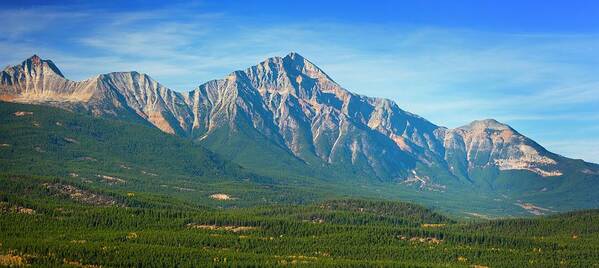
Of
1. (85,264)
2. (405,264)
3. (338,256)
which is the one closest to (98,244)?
(85,264)

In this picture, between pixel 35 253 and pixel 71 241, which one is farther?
pixel 71 241

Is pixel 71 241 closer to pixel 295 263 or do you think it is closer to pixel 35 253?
pixel 35 253

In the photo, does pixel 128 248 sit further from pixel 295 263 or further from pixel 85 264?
pixel 295 263

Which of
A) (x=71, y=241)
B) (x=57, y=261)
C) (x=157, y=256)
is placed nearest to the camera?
(x=57, y=261)

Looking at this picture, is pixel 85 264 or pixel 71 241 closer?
pixel 85 264

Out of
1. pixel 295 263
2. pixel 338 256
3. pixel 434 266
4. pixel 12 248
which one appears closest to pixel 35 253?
pixel 12 248

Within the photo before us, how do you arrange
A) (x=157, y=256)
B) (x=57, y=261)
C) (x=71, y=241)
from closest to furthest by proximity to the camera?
(x=57, y=261) < (x=157, y=256) < (x=71, y=241)

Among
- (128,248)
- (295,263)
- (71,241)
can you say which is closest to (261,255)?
(295,263)

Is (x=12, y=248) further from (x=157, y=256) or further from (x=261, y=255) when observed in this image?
(x=261, y=255)
